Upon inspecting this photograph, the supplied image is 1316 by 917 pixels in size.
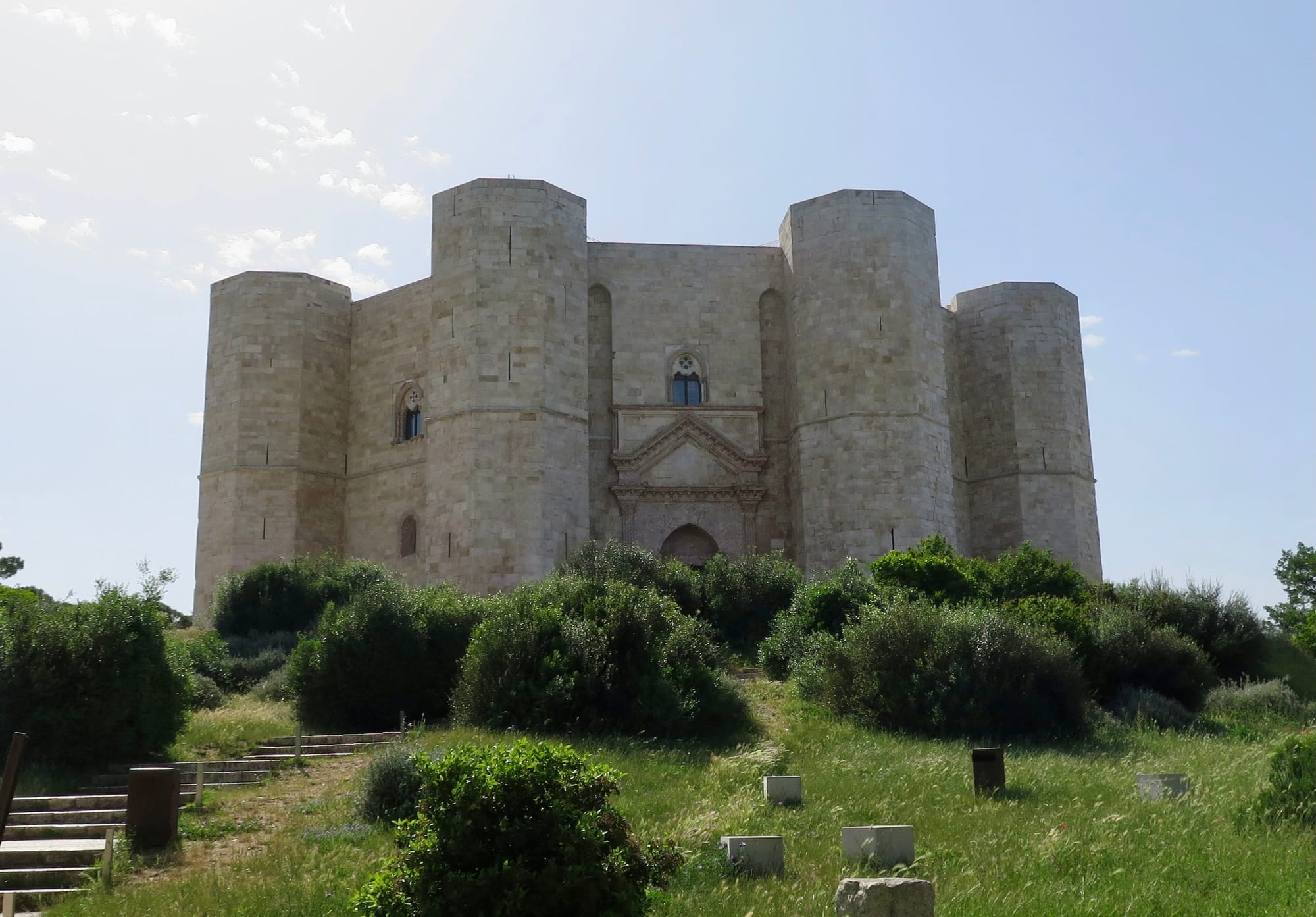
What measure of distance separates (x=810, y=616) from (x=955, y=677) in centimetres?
527

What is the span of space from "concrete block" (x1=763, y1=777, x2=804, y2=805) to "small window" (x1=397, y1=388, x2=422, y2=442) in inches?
727

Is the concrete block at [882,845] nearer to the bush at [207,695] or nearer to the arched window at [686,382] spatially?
the bush at [207,695]

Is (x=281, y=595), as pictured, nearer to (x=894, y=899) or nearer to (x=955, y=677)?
(x=955, y=677)

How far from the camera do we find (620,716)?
1440 centimetres

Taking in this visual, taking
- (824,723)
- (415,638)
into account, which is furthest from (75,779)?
(824,723)

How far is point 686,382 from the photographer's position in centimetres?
2691

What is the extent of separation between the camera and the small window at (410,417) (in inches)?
1073

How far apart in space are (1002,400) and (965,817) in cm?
2071

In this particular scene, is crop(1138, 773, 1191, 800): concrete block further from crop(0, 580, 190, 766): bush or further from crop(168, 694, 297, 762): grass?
crop(0, 580, 190, 766): bush

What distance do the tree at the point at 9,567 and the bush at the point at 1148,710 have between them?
33.7 metres

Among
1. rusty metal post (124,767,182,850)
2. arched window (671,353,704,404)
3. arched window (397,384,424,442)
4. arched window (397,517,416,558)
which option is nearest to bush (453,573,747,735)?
rusty metal post (124,767,182,850)

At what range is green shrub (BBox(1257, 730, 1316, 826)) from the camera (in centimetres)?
857

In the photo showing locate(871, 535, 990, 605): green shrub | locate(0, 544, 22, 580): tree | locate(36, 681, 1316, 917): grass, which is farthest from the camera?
locate(0, 544, 22, 580): tree

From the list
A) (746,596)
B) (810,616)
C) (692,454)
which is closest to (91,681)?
(810,616)
